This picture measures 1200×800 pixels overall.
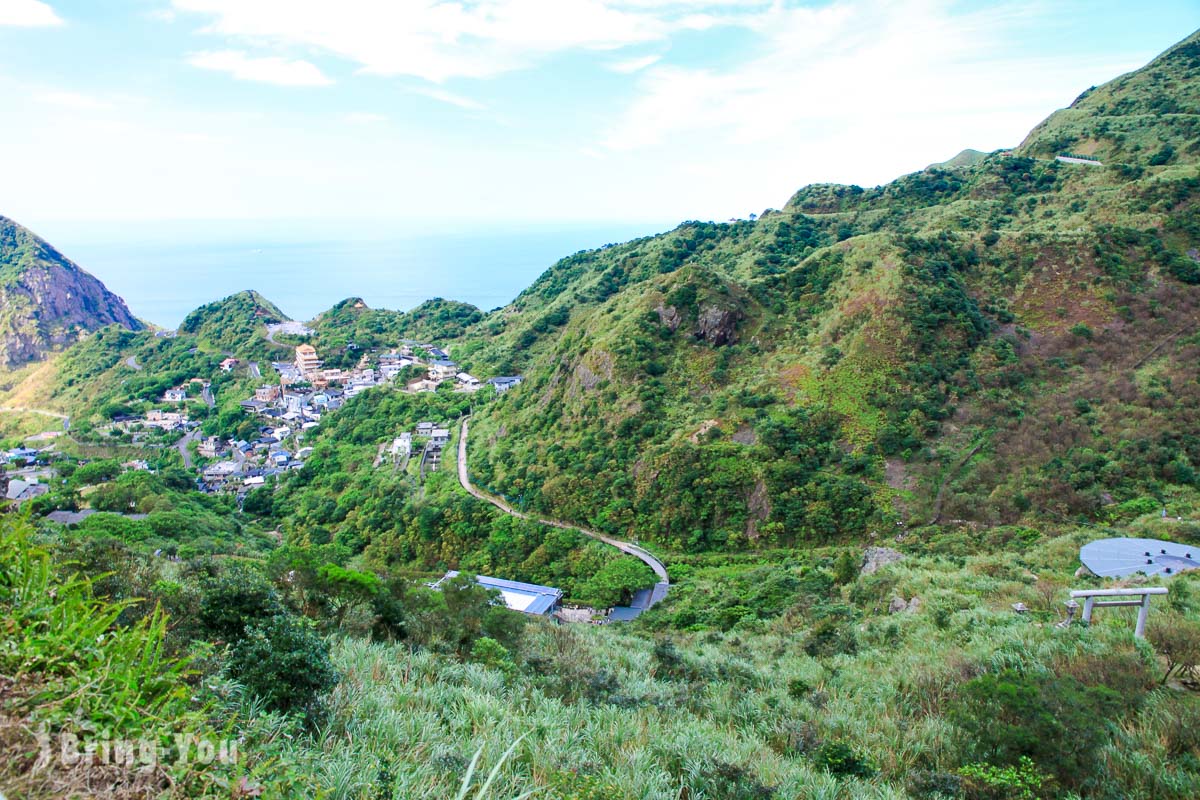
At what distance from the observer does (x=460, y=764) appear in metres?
3.01

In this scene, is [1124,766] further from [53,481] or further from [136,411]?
[136,411]

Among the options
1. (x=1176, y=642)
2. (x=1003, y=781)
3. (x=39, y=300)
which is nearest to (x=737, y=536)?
(x=1176, y=642)

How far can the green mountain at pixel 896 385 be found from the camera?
60.6ft

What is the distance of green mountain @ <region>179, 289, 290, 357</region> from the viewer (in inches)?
1997

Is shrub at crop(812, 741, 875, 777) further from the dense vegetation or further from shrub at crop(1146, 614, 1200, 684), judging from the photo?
shrub at crop(1146, 614, 1200, 684)

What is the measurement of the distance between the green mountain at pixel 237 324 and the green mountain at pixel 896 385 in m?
32.4

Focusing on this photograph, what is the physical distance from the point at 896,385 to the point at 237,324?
55.8m

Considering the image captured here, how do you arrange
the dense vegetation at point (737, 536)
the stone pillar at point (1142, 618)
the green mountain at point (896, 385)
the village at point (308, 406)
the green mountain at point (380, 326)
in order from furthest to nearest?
1. the green mountain at point (380, 326)
2. the village at point (308, 406)
3. the green mountain at point (896, 385)
4. the stone pillar at point (1142, 618)
5. the dense vegetation at point (737, 536)

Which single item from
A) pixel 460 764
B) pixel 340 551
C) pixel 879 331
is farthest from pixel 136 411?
pixel 460 764

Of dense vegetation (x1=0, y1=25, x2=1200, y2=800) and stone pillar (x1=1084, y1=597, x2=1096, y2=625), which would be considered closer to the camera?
dense vegetation (x1=0, y1=25, x2=1200, y2=800)

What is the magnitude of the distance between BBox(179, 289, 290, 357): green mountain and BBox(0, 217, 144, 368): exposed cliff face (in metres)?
10.2

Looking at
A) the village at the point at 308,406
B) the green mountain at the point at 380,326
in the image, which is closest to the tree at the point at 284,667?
the village at the point at 308,406

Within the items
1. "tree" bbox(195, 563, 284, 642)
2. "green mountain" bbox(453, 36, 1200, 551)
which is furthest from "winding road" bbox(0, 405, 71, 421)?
"tree" bbox(195, 563, 284, 642)

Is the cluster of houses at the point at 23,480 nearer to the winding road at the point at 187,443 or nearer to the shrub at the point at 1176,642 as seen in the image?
the winding road at the point at 187,443
